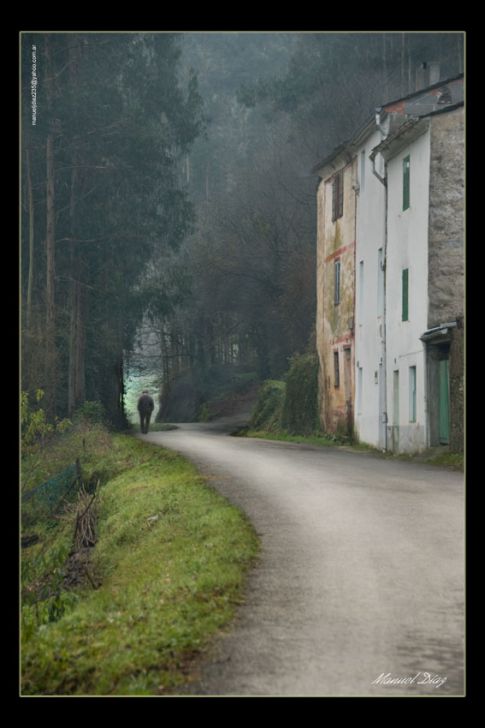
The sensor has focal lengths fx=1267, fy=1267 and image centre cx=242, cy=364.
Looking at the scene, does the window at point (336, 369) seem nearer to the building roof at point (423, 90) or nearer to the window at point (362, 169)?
the window at point (362, 169)

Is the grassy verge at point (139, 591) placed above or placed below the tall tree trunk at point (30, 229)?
below

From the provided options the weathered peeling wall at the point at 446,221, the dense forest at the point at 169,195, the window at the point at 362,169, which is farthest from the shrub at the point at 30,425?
the window at the point at 362,169

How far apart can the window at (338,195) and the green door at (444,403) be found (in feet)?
41.8

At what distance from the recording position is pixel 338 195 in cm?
3884

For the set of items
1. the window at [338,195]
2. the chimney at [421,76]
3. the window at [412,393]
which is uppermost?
the chimney at [421,76]

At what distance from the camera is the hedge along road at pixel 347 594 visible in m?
7.82

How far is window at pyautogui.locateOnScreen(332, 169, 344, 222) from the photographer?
38.4 meters

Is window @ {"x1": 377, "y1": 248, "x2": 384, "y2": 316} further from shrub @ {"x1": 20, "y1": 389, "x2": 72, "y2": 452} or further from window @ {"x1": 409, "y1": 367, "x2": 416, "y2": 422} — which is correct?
shrub @ {"x1": 20, "y1": 389, "x2": 72, "y2": 452}

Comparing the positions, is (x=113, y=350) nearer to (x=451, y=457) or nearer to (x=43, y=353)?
(x=43, y=353)

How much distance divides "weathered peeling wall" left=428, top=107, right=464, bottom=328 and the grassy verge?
8278mm

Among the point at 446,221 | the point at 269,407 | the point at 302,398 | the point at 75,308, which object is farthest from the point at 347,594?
the point at 269,407

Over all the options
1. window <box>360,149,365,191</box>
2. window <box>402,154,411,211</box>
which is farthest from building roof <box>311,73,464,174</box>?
window <box>360,149,365,191</box>
